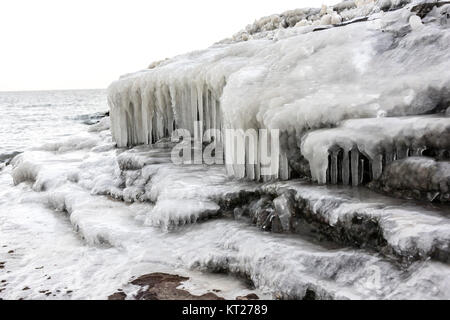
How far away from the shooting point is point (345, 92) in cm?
509

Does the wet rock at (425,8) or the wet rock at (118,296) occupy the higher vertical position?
the wet rock at (425,8)

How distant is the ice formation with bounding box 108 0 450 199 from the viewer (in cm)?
434

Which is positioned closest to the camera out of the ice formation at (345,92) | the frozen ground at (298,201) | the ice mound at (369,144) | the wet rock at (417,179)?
the frozen ground at (298,201)

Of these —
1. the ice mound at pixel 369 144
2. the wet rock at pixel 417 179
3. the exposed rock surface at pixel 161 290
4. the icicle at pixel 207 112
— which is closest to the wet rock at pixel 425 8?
the ice mound at pixel 369 144

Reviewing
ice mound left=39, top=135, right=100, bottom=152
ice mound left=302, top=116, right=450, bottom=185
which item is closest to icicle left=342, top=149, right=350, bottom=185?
ice mound left=302, top=116, right=450, bottom=185

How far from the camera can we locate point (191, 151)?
812 cm

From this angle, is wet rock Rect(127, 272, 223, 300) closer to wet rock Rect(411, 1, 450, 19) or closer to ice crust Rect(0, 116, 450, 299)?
ice crust Rect(0, 116, 450, 299)

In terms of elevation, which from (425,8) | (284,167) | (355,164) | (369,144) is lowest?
(284,167)

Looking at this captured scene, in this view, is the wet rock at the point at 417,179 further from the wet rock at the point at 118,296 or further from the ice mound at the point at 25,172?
the ice mound at the point at 25,172

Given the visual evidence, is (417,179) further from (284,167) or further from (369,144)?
(284,167)

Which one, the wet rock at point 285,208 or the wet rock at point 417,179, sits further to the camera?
the wet rock at point 285,208

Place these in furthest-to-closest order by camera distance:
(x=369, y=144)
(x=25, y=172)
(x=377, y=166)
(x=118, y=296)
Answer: (x=25, y=172) → (x=377, y=166) → (x=369, y=144) → (x=118, y=296)

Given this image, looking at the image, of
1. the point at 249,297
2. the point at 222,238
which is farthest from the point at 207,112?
the point at 249,297

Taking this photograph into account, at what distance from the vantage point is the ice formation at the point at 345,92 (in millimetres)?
4344
